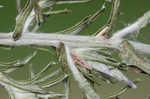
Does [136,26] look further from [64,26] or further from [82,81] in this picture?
[64,26]

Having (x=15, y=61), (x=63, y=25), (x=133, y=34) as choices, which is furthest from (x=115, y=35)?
(x=63, y=25)

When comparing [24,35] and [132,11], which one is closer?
[24,35]

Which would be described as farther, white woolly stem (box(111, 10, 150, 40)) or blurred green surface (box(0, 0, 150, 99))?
blurred green surface (box(0, 0, 150, 99))

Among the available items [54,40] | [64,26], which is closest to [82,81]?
[54,40]

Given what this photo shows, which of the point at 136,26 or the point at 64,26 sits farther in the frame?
the point at 64,26

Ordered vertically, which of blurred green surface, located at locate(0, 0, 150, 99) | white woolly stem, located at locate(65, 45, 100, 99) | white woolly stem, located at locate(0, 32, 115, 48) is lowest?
blurred green surface, located at locate(0, 0, 150, 99)

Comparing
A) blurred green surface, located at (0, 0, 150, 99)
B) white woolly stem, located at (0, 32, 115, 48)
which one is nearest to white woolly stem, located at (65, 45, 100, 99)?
white woolly stem, located at (0, 32, 115, 48)

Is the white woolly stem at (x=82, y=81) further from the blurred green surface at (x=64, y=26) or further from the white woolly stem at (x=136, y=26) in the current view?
the blurred green surface at (x=64, y=26)

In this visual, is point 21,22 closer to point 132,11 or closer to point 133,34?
point 133,34

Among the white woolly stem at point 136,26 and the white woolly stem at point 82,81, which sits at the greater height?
the white woolly stem at point 136,26

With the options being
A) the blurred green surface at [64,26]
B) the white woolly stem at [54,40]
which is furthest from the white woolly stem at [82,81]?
the blurred green surface at [64,26]

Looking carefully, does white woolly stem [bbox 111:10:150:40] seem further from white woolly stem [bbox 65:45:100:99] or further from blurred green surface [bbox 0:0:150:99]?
blurred green surface [bbox 0:0:150:99]
